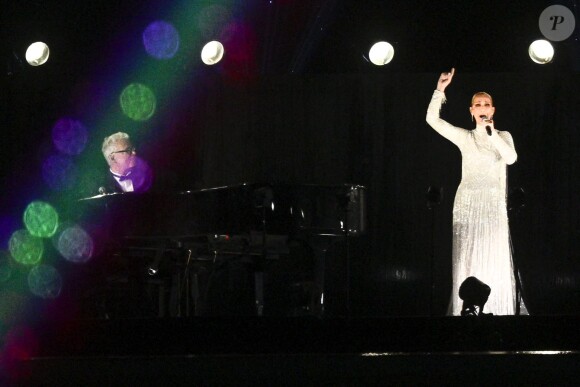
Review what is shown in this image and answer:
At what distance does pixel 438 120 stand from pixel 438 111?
0.27 ft

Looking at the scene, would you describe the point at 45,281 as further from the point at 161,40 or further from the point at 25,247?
the point at 161,40

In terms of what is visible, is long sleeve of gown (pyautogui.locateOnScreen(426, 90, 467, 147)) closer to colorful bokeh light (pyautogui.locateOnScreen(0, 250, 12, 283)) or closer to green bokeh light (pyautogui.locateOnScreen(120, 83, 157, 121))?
green bokeh light (pyautogui.locateOnScreen(120, 83, 157, 121))

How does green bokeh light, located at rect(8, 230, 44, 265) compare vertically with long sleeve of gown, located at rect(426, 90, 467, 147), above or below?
below

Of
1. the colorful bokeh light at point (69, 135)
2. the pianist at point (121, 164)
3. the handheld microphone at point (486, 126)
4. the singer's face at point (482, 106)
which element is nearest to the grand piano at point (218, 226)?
the pianist at point (121, 164)

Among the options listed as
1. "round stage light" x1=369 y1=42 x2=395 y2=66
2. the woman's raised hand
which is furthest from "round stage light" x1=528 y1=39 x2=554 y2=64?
"round stage light" x1=369 y1=42 x2=395 y2=66

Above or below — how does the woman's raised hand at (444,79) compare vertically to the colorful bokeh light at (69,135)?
above

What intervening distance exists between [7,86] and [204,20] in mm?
2013

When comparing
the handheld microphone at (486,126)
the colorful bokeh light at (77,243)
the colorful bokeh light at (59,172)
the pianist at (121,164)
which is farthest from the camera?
the colorful bokeh light at (59,172)

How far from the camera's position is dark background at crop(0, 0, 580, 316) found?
8.52 metres

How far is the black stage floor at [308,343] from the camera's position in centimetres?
425

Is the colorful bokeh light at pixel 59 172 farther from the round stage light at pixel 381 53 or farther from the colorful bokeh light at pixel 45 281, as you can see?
the round stage light at pixel 381 53

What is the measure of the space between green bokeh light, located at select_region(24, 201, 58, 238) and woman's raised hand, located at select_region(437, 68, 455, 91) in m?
3.34

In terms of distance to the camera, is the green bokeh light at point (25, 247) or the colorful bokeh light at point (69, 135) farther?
the colorful bokeh light at point (69, 135)

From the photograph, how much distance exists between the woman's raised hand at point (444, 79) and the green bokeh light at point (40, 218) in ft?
11.0
